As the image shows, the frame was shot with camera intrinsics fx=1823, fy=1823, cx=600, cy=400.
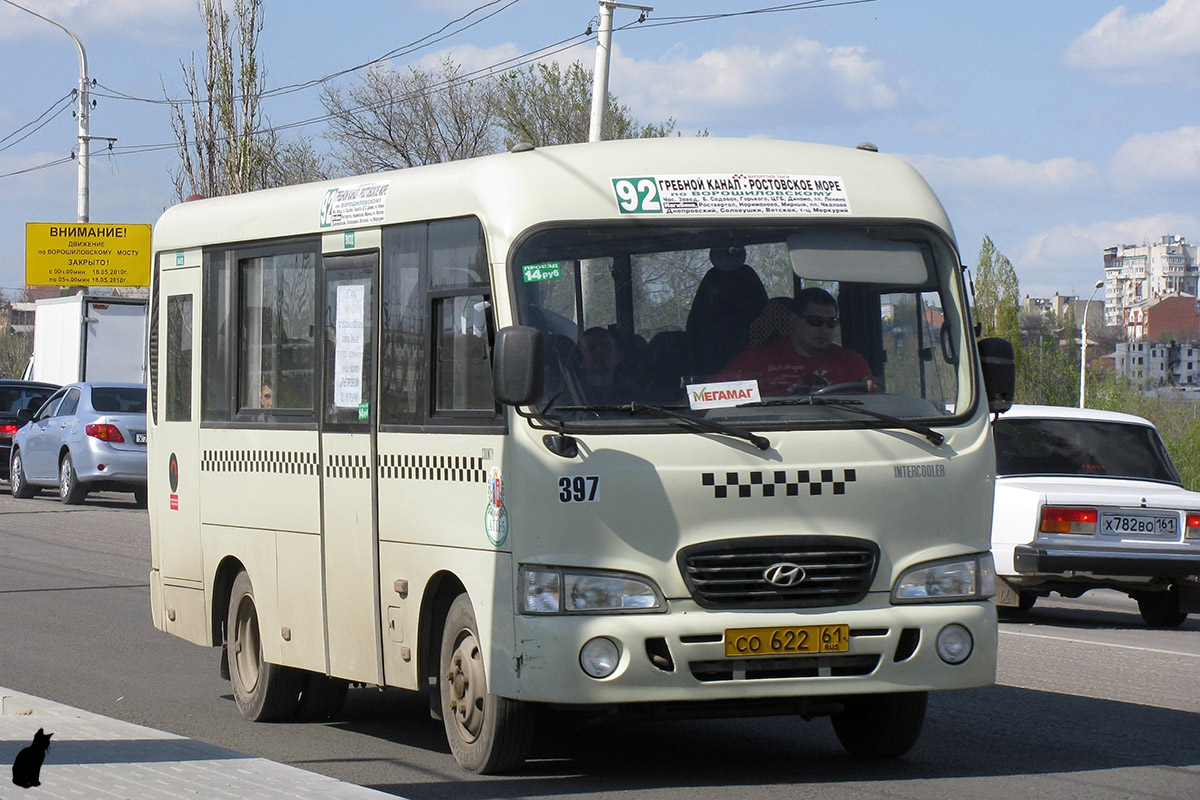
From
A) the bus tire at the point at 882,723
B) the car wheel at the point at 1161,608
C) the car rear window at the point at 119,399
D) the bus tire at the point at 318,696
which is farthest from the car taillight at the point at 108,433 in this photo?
the bus tire at the point at 882,723

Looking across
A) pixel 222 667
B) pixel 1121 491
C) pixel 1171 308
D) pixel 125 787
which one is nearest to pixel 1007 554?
pixel 1121 491

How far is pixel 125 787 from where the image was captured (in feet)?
21.4

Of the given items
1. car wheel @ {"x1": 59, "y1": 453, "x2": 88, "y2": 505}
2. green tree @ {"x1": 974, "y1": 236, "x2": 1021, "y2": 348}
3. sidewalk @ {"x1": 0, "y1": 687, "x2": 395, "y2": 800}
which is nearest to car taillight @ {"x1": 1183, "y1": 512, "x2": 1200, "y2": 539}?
sidewalk @ {"x1": 0, "y1": 687, "x2": 395, "y2": 800}

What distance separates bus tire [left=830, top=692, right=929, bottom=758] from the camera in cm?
766

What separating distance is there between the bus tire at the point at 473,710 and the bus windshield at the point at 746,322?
101 centimetres

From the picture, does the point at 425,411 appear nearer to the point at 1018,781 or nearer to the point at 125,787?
the point at 125,787

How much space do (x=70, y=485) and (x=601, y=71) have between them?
9.99m

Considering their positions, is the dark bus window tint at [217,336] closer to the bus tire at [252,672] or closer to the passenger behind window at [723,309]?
the bus tire at [252,672]

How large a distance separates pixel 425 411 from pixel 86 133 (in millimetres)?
42105

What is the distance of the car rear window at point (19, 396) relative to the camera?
31.6m

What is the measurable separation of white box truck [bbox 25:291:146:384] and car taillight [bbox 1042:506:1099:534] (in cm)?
2208

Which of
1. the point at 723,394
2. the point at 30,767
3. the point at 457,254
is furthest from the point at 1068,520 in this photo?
the point at 30,767

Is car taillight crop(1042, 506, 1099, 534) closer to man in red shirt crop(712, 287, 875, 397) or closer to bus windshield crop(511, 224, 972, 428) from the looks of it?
bus windshield crop(511, 224, 972, 428)

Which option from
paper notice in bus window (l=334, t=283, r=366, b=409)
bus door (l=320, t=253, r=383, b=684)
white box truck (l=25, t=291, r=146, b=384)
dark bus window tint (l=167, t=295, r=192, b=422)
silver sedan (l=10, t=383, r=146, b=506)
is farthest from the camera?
white box truck (l=25, t=291, r=146, b=384)
